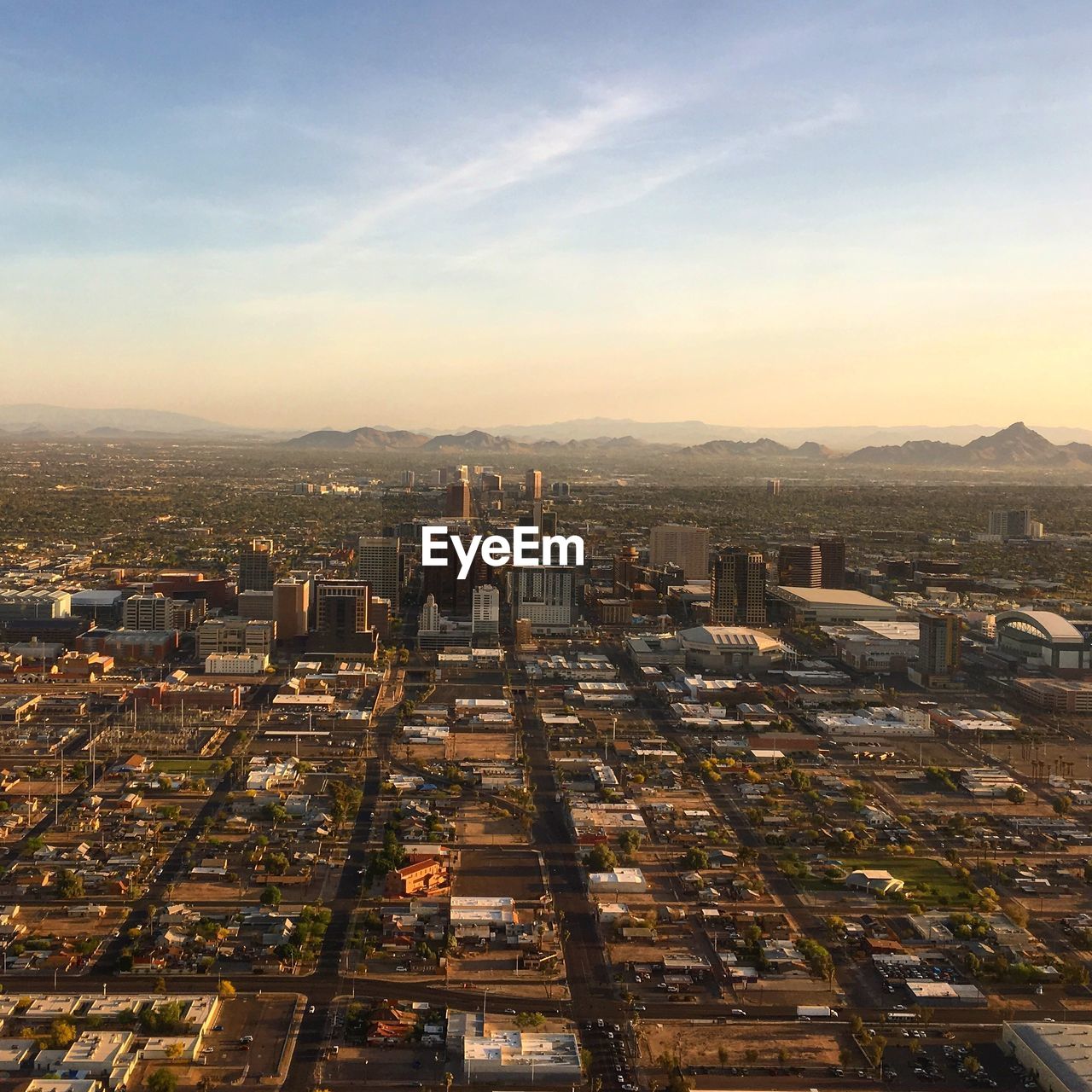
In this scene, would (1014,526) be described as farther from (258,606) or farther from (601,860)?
(601,860)

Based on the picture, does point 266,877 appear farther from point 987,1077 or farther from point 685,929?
point 987,1077

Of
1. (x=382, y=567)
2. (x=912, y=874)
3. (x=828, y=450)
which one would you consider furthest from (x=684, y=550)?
(x=828, y=450)

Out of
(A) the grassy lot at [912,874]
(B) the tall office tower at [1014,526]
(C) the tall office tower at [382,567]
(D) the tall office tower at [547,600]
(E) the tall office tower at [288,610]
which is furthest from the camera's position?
(B) the tall office tower at [1014,526]

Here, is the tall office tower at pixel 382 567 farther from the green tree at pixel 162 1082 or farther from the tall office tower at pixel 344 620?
the green tree at pixel 162 1082

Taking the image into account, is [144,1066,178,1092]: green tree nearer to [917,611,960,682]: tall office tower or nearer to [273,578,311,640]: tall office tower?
[273,578,311,640]: tall office tower

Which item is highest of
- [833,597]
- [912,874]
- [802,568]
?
[802,568]

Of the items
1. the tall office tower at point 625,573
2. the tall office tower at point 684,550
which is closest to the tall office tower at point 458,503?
the tall office tower at point 684,550

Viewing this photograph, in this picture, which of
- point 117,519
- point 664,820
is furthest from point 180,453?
point 664,820
